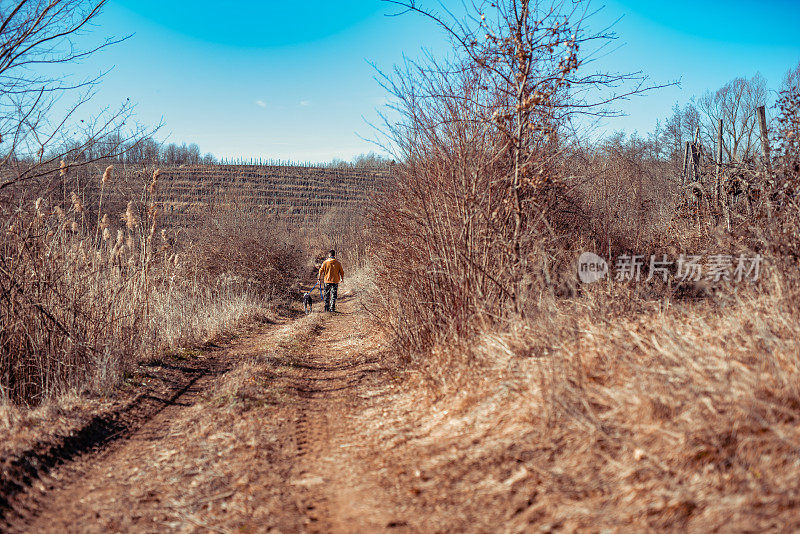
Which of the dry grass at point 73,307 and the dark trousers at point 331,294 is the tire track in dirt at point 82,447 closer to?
the dry grass at point 73,307

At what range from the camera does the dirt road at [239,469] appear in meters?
3.08

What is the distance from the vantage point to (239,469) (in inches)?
148

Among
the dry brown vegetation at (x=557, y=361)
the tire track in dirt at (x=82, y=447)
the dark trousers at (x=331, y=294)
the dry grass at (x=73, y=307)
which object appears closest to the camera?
the dry brown vegetation at (x=557, y=361)

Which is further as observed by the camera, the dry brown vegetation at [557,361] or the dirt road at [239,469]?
the dirt road at [239,469]

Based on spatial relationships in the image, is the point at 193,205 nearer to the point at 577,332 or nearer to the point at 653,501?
the point at 577,332

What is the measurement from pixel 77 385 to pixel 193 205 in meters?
14.2

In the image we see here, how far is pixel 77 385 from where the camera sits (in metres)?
5.56

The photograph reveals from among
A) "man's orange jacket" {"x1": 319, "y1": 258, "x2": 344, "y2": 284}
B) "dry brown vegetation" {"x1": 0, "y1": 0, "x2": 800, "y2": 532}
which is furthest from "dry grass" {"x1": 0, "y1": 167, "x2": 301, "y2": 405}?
"man's orange jacket" {"x1": 319, "y1": 258, "x2": 344, "y2": 284}

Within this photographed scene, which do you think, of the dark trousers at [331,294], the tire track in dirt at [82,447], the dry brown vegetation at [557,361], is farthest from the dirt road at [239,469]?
the dark trousers at [331,294]

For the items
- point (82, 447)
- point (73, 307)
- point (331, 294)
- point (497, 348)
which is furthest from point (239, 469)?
point (331, 294)

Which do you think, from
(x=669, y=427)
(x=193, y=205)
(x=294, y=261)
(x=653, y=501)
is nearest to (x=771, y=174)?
(x=669, y=427)

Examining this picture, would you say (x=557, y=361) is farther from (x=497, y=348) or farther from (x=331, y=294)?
(x=331, y=294)

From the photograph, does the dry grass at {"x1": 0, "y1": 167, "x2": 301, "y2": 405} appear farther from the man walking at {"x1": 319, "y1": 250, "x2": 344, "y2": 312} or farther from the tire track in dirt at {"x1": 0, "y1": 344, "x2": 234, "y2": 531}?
the man walking at {"x1": 319, "y1": 250, "x2": 344, "y2": 312}

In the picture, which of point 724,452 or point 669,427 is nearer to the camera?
point 724,452
